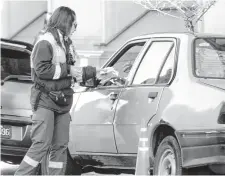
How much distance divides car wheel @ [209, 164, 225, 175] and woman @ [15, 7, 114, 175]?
1.52 metres

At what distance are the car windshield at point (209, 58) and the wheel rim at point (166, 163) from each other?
0.76 meters

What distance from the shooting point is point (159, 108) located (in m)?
6.85

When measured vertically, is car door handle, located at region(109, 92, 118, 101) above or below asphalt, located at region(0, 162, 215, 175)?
above

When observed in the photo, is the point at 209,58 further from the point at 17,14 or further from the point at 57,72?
the point at 17,14

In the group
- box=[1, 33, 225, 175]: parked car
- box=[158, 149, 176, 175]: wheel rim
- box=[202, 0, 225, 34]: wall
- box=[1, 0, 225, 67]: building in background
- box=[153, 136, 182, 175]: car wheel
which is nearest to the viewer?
box=[1, 33, 225, 175]: parked car

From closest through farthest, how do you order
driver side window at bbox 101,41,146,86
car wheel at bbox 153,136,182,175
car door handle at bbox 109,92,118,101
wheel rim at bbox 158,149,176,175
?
car wheel at bbox 153,136,182,175 → wheel rim at bbox 158,149,176,175 → car door handle at bbox 109,92,118,101 → driver side window at bbox 101,41,146,86

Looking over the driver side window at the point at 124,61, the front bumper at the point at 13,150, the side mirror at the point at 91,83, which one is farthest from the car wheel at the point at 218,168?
the front bumper at the point at 13,150

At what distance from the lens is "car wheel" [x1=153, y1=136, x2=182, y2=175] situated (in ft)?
21.3

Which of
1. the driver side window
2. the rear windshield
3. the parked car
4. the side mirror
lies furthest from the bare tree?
the parked car

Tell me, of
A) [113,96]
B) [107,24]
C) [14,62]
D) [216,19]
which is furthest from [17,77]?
[107,24]

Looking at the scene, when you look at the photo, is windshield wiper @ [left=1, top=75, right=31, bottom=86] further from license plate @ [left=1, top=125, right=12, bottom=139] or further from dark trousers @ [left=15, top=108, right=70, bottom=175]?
dark trousers @ [left=15, top=108, right=70, bottom=175]

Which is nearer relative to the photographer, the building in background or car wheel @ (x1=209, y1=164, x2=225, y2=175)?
car wheel @ (x1=209, y1=164, x2=225, y2=175)

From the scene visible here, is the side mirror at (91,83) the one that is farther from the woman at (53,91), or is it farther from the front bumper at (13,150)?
the front bumper at (13,150)

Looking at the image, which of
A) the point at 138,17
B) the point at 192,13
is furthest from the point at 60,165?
the point at 138,17
